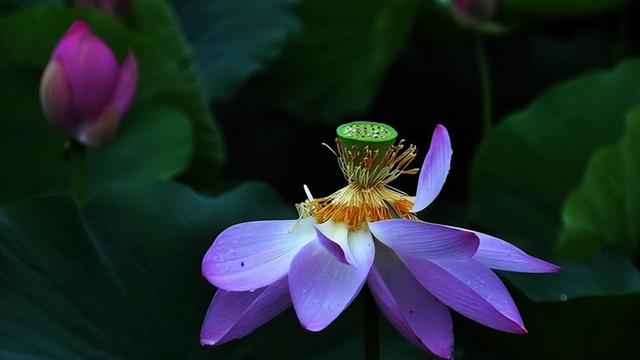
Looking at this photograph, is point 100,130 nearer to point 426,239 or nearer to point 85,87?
point 85,87

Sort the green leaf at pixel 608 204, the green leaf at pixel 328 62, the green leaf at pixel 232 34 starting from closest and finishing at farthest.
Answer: the green leaf at pixel 608 204 → the green leaf at pixel 232 34 → the green leaf at pixel 328 62

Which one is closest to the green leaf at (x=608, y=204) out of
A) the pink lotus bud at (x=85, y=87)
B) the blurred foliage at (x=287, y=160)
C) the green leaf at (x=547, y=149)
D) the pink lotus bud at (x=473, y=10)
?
the blurred foliage at (x=287, y=160)

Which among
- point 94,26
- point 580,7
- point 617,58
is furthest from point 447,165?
point 617,58

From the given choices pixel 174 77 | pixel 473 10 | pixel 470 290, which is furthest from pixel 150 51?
pixel 470 290

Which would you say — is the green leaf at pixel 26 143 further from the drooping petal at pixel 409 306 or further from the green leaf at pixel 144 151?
the drooping petal at pixel 409 306

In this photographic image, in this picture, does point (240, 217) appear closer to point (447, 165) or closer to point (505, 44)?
point (447, 165)

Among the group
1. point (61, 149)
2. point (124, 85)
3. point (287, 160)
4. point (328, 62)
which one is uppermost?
point (124, 85)

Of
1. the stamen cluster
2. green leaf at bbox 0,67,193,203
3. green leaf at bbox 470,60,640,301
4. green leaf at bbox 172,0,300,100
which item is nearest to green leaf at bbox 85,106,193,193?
green leaf at bbox 0,67,193,203
